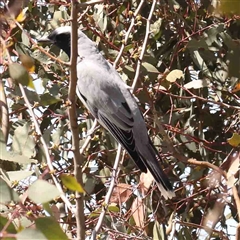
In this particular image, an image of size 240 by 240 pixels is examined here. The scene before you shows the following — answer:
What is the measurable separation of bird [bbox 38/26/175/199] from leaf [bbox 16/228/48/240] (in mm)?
1148

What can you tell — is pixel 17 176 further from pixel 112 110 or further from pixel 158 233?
pixel 112 110

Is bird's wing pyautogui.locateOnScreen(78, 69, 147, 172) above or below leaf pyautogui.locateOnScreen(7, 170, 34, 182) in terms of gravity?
below

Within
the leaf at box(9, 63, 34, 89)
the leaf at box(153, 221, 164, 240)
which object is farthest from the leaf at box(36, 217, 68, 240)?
the leaf at box(153, 221, 164, 240)

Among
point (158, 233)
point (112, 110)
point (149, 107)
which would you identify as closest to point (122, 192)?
point (158, 233)

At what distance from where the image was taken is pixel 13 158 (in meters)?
1.20

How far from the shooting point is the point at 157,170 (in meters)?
1.97

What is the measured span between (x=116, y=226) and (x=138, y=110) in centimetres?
50

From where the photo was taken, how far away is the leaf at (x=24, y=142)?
5.44ft

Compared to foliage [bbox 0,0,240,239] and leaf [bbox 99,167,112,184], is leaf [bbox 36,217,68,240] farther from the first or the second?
leaf [bbox 99,167,112,184]

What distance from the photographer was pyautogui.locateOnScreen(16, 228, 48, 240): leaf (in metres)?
0.81

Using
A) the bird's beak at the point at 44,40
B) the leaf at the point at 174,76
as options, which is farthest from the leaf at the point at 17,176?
the bird's beak at the point at 44,40

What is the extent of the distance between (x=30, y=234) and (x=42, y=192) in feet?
0.19

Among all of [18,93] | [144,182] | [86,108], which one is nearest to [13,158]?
[18,93]

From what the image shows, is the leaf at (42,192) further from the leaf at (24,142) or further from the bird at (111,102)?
the bird at (111,102)
